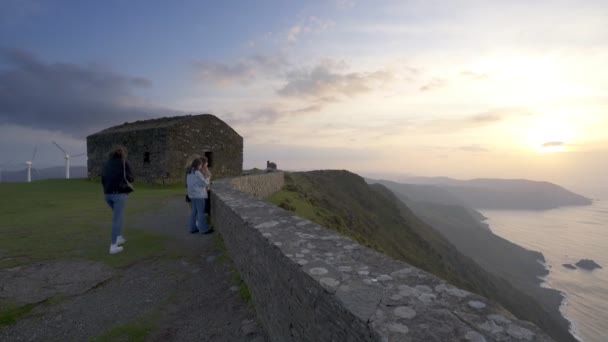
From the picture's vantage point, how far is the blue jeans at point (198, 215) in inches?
349

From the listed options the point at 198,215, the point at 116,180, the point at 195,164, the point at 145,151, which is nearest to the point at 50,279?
the point at 116,180

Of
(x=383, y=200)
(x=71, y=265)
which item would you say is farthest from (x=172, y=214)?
(x=383, y=200)

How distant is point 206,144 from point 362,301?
24398 millimetres

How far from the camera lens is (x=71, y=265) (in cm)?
659

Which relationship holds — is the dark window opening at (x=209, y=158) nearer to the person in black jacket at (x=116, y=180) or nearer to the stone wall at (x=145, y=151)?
the stone wall at (x=145, y=151)

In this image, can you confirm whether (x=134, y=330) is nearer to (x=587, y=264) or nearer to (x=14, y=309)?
(x=14, y=309)

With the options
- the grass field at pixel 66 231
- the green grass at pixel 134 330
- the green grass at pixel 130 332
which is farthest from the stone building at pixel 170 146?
the green grass at pixel 130 332

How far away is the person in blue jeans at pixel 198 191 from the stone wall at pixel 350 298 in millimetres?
4207

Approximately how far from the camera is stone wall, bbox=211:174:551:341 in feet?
6.86

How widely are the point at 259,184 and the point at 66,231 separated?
35.9ft

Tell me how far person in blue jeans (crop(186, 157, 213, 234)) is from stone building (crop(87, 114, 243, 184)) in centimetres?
1445

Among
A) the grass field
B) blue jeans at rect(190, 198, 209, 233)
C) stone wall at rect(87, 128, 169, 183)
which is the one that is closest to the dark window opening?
stone wall at rect(87, 128, 169, 183)

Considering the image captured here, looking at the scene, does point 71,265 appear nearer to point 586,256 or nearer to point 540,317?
point 540,317

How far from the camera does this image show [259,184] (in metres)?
19.1
